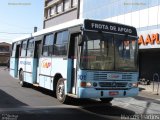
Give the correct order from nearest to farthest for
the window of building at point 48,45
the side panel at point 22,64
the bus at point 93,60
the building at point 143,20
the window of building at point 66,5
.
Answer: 1. the bus at point 93,60
2. the window of building at point 48,45
3. the side panel at point 22,64
4. the building at point 143,20
5. the window of building at point 66,5

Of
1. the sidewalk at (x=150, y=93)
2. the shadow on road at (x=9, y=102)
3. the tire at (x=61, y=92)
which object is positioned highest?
the tire at (x=61, y=92)

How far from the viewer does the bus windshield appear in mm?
11195

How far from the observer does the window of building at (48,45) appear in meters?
14.3

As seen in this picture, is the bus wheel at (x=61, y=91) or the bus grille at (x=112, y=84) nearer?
the bus grille at (x=112, y=84)

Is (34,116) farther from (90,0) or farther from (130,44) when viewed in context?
(90,0)

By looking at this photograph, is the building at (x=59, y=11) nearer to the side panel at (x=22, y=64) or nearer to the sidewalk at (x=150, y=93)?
the sidewalk at (x=150, y=93)

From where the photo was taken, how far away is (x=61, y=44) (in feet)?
43.2

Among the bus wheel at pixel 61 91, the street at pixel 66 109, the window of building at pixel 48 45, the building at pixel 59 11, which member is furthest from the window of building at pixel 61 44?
the building at pixel 59 11

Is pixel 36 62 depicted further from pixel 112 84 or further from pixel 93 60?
pixel 112 84

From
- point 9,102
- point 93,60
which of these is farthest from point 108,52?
point 9,102

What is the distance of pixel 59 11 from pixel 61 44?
42859 mm

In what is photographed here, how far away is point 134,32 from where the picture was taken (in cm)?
1238

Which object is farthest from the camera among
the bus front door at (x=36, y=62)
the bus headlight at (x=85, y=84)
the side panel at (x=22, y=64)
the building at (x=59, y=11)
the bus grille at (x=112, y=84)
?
the building at (x=59, y=11)

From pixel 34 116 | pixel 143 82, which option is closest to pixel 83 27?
pixel 34 116
